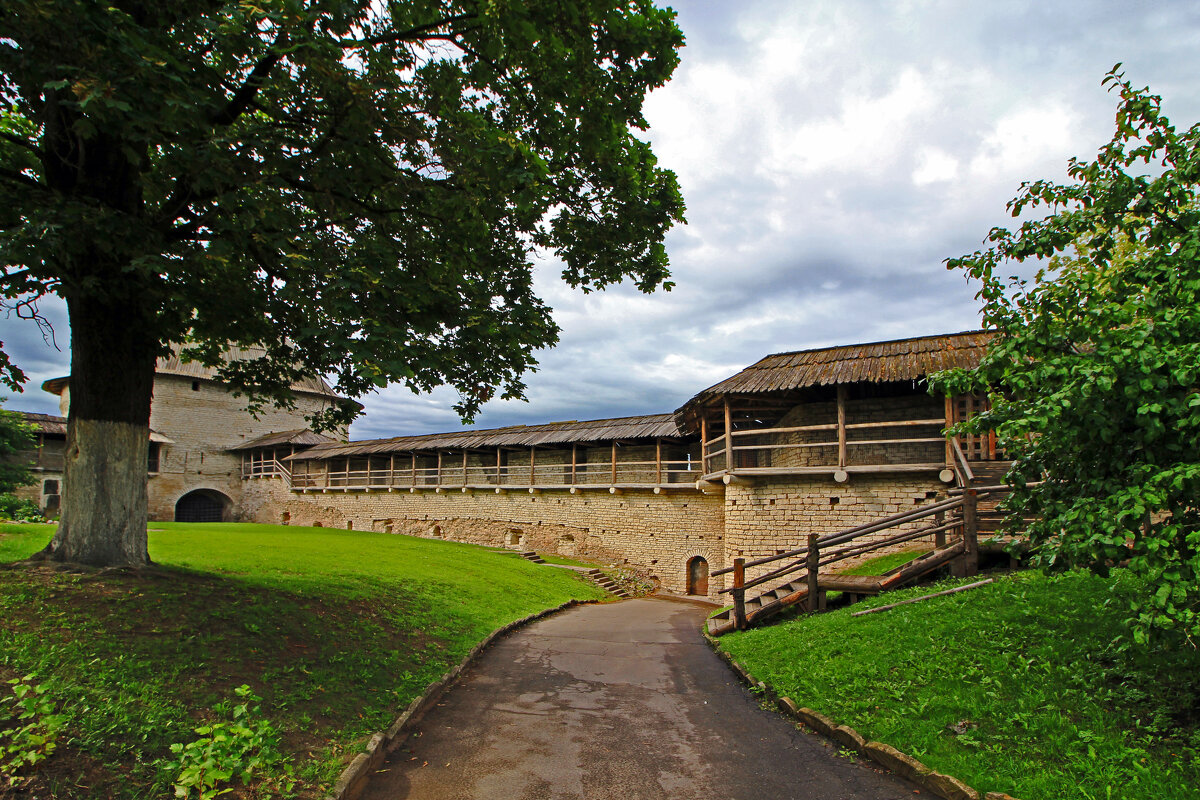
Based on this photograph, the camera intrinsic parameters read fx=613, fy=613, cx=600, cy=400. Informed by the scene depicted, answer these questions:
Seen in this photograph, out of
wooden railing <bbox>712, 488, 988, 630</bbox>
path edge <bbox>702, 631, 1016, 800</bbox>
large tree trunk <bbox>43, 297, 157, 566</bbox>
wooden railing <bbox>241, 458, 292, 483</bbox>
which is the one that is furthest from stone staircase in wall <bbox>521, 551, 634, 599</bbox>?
wooden railing <bbox>241, 458, 292, 483</bbox>

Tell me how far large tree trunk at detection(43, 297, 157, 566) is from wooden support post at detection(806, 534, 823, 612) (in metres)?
8.78

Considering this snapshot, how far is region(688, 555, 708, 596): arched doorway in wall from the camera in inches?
822

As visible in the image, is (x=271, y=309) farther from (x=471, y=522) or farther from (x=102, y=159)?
(x=471, y=522)

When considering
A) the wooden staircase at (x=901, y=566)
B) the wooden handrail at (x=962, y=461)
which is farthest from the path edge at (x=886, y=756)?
the wooden handrail at (x=962, y=461)

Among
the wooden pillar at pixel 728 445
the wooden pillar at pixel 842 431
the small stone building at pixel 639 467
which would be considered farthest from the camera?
the wooden pillar at pixel 728 445

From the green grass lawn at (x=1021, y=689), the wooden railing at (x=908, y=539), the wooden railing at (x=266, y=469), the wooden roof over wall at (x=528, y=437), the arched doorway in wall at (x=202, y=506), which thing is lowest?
the arched doorway in wall at (x=202, y=506)

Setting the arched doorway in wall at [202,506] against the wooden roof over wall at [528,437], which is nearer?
the wooden roof over wall at [528,437]

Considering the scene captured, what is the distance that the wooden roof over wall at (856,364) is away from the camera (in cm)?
1148

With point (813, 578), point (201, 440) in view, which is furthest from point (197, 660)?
point (201, 440)

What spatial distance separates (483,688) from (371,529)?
89.5 feet

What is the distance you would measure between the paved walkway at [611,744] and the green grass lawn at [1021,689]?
0.55 meters

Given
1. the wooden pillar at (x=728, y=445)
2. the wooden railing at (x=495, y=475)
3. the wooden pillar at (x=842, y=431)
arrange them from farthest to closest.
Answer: the wooden railing at (x=495, y=475) → the wooden pillar at (x=728, y=445) → the wooden pillar at (x=842, y=431)

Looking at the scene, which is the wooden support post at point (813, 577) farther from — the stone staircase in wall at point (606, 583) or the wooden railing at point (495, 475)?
the wooden railing at point (495, 475)

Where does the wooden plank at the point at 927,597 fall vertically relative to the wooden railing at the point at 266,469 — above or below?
below
